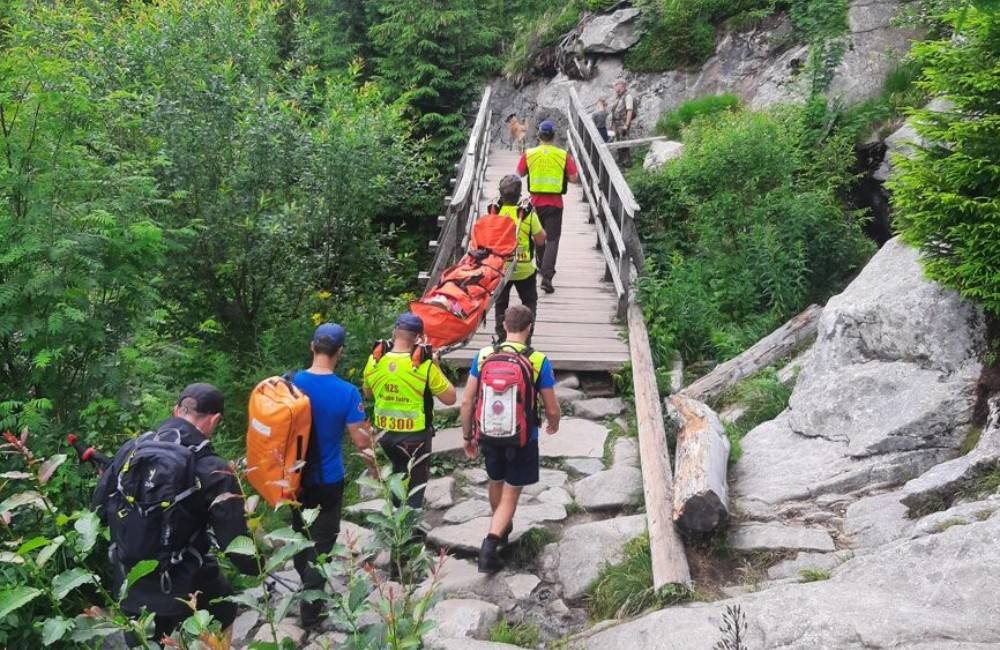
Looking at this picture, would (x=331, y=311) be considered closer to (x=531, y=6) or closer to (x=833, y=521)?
(x=833, y=521)

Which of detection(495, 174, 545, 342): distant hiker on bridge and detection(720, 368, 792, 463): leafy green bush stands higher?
detection(495, 174, 545, 342): distant hiker on bridge

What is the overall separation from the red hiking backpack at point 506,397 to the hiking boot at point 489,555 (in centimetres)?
66

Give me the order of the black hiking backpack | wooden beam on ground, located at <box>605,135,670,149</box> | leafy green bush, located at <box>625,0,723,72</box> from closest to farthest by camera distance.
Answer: the black hiking backpack < wooden beam on ground, located at <box>605,135,670,149</box> < leafy green bush, located at <box>625,0,723,72</box>

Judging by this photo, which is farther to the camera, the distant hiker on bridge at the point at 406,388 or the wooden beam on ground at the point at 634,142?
the wooden beam on ground at the point at 634,142

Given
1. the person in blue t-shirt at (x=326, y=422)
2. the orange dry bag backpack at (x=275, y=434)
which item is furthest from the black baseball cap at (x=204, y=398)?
the person in blue t-shirt at (x=326, y=422)

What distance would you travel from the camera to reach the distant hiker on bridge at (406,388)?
16.0 feet

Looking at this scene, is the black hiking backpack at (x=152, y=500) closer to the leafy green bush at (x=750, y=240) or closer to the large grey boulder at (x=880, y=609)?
the large grey boulder at (x=880, y=609)

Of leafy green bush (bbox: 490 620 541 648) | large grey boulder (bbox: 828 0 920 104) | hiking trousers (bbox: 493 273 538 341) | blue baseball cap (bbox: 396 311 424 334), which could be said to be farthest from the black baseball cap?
large grey boulder (bbox: 828 0 920 104)

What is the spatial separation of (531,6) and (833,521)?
65.7 ft

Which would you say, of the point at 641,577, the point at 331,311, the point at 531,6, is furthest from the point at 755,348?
the point at 531,6

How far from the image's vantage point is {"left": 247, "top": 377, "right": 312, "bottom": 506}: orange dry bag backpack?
404 centimetres

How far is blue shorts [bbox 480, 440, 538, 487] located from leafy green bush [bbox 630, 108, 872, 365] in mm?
3500

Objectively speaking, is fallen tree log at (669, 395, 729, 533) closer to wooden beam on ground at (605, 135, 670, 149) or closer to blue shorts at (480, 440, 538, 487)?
blue shorts at (480, 440, 538, 487)

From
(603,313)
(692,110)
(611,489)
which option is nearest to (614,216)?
(603,313)
